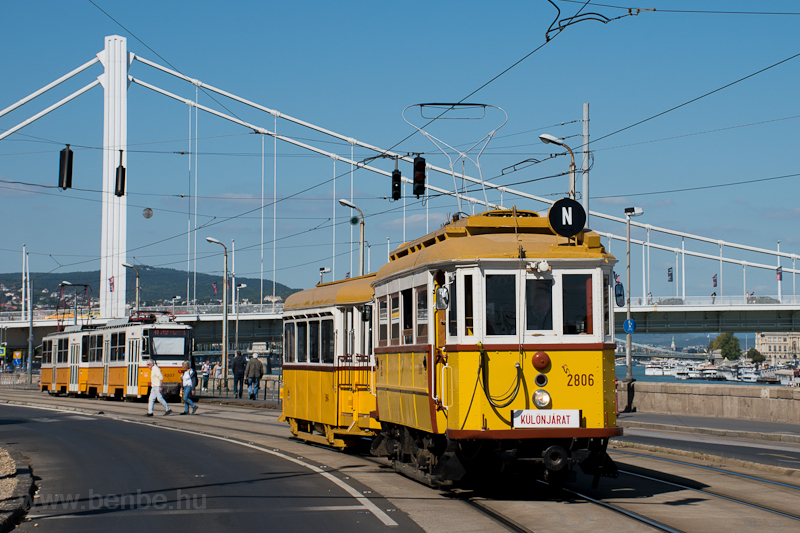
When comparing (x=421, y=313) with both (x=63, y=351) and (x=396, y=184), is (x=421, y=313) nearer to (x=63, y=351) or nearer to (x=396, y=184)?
(x=396, y=184)

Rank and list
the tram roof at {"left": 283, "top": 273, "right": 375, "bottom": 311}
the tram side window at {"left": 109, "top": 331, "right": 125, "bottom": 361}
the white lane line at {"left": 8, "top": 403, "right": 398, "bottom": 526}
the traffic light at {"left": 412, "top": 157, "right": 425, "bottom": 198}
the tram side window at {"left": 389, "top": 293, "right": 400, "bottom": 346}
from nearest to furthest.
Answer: the white lane line at {"left": 8, "top": 403, "right": 398, "bottom": 526} < the tram side window at {"left": 389, "top": 293, "right": 400, "bottom": 346} < the tram roof at {"left": 283, "top": 273, "right": 375, "bottom": 311} < the traffic light at {"left": 412, "top": 157, "right": 425, "bottom": 198} < the tram side window at {"left": 109, "top": 331, "right": 125, "bottom": 361}

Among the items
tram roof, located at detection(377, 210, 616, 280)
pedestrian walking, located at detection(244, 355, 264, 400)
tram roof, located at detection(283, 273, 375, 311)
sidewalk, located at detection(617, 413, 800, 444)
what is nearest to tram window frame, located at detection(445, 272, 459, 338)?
tram roof, located at detection(377, 210, 616, 280)

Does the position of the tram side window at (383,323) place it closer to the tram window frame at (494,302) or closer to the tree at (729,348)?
the tram window frame at (494,302)

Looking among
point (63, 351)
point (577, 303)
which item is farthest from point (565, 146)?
point (63, 351)

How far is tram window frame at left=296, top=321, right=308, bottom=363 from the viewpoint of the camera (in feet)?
59.2

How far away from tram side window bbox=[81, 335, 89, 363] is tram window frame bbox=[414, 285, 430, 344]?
33371mm

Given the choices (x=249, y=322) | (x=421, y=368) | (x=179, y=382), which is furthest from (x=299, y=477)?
(x=249, y=322)

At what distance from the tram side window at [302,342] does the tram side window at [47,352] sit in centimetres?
3386

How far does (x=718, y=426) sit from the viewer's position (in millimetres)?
21797

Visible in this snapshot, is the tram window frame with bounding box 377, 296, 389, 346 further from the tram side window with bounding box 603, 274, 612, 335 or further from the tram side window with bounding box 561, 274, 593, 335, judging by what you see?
the tram side window with bounding box 603, 274, 612, 335

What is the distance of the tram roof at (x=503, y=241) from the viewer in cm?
1041

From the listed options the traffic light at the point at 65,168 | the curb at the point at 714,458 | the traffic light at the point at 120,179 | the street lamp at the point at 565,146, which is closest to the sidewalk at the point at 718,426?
the curb at the point at 714,458

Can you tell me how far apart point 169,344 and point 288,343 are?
57.7 ft

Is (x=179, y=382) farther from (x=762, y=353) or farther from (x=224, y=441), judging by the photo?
(x=762, y=353)
